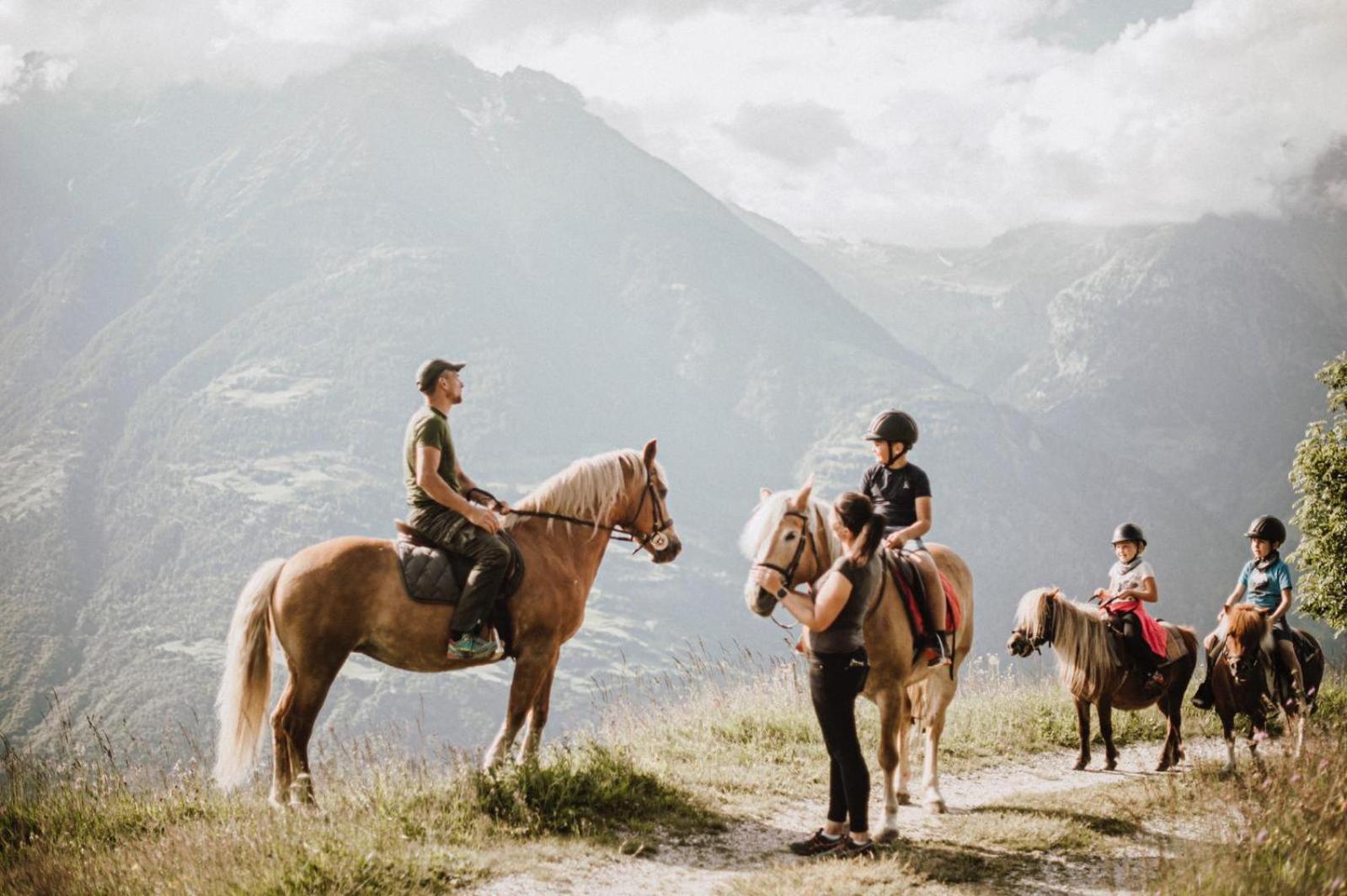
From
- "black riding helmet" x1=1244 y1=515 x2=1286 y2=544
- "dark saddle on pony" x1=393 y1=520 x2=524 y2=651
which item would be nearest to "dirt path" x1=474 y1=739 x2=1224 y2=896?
"dark saddle on pony" x1=393 y1=520 x2=524 y2=651

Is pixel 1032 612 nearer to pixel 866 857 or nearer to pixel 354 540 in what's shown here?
pixel 866 857

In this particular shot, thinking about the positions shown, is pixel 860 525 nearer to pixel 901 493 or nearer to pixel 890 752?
pixel 890 752

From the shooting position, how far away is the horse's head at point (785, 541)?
577cm

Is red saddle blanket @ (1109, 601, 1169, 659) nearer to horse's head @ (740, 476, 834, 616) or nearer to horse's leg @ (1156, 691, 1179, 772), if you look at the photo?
horse's leg @ (1156, 691, 1179, 772)

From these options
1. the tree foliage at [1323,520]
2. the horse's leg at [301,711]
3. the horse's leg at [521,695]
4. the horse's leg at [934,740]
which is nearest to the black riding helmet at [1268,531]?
the horse's leg at [934,740]

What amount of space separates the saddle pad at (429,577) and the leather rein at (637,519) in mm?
851

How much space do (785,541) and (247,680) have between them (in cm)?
404

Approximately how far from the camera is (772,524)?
5.87m

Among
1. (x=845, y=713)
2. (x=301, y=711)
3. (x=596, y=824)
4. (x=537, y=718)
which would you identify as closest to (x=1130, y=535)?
(x=845, y=713)

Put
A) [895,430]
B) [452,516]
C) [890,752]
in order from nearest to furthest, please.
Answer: [890,752]
[452,516]
[895,430]

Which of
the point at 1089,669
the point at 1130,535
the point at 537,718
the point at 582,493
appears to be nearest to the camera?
the point at 537,718

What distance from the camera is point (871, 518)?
5.70m

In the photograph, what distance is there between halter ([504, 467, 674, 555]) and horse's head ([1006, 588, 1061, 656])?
156 inches

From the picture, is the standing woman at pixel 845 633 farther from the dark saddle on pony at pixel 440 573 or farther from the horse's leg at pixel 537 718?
the dark saddle on pony at pixel 440 573
